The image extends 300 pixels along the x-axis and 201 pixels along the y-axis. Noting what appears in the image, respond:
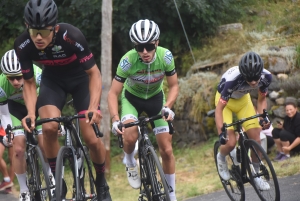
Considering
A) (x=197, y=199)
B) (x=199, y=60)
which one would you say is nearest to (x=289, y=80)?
(x=199, y=60)

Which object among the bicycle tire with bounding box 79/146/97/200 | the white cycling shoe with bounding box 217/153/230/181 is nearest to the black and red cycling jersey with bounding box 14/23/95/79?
the bicycle tire with bounding box 79/146/97/200

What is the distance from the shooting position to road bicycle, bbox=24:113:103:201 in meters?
7.19

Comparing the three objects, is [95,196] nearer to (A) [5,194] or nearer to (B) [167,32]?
(A) [5,194]

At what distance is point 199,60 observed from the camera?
59.0 feet

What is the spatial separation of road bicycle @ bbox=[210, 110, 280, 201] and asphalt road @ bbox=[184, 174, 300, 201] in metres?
0.46

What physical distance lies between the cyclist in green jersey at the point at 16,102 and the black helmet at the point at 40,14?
2.34m

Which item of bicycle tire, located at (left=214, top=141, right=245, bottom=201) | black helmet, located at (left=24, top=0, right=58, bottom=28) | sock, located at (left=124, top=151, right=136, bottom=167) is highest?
black helmet, located at (left=24, top=0, right=58, bottom=28)

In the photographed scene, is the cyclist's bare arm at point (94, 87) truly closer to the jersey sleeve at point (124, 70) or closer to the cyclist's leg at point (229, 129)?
the jersey sleeve at point (124, 70)

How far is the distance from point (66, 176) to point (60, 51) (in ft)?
4.56

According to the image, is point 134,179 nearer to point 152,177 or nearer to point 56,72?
point 152,177

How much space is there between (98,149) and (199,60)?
10.2 meters

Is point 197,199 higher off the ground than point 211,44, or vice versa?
point 211,44

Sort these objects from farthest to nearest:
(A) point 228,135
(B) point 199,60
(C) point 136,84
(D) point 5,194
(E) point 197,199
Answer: (B) point 199,60 → (D) point 5,194 → (E) point 197,199 → (A) point 228,135 → (C) point 136,84

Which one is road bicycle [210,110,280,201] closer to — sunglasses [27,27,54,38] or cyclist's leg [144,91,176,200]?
cyclist's leg [144,91,176,200]
